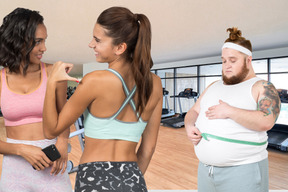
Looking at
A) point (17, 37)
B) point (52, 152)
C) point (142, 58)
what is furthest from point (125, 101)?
point (17, 37)

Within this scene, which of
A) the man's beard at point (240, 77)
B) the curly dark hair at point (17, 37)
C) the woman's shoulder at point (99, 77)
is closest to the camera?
the woman's shoulder at point (99, 77)

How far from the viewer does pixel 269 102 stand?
46.0 inches

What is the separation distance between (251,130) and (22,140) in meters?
1.18

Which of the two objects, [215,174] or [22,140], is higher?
[22,140]

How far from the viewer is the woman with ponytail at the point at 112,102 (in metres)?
0.69

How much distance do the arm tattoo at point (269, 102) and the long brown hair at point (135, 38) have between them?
0.75 m

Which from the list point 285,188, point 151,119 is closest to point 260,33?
point 285,188

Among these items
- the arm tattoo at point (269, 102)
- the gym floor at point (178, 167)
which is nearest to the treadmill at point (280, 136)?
the gym floor at point (178, 167)

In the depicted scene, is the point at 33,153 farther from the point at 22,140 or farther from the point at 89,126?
the point at 89,126

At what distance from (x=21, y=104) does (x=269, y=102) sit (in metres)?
1.25

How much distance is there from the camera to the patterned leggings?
27.0 inches

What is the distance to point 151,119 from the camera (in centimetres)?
92

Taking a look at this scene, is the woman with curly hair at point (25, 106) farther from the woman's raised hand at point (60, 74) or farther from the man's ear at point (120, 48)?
the man's ear at point (120, 48)

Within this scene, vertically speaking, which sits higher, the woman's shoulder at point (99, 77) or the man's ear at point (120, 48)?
the man's ear at point (120, 48)
